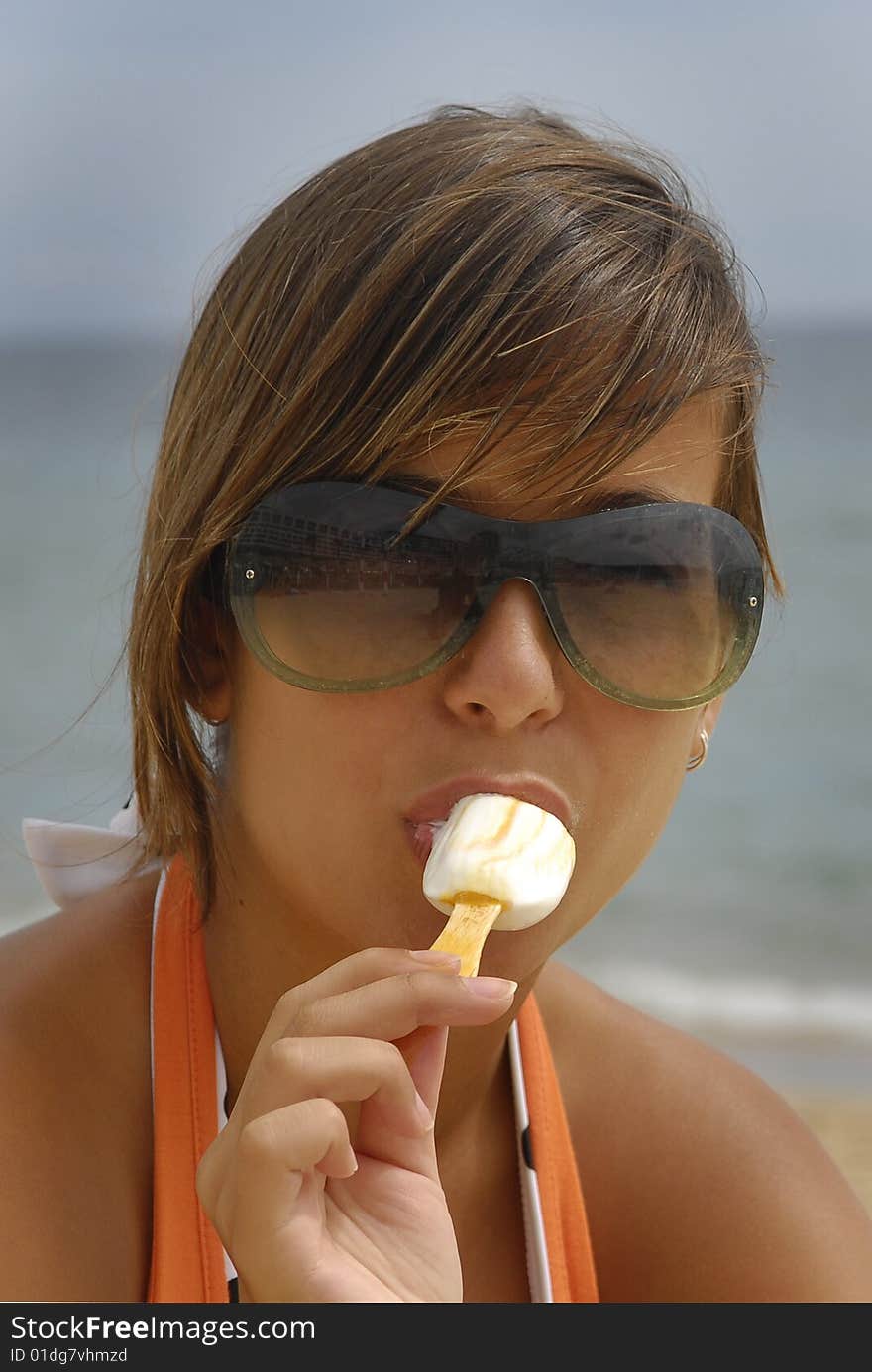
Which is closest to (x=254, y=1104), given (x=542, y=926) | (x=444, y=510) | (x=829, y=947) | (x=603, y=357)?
(x=542, y=926)

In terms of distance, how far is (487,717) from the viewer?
1624 mm

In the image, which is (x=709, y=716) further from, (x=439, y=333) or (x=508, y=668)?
(x=439, y=333)

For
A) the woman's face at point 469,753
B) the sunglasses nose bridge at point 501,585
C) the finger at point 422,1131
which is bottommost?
the finger at point 422,1131

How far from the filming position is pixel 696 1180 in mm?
2227

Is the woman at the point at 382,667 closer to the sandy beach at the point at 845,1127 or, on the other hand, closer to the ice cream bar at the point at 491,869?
the ice cream bar at the point at 491,869

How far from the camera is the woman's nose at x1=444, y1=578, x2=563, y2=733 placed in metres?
1.62

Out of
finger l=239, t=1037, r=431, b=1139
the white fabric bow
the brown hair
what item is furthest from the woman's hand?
the white fabric bow

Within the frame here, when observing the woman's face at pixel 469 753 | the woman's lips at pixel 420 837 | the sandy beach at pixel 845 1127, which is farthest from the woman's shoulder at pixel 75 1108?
the sandy beach at pixel 845 1127

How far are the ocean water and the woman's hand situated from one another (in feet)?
3.14

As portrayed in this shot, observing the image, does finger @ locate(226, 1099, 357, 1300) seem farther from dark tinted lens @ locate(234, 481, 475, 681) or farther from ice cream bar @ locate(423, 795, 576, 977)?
dark tinted lens @ locate(234, 481, 475, 681)

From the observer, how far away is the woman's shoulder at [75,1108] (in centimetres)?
173

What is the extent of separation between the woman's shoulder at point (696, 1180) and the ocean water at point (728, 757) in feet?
2.41

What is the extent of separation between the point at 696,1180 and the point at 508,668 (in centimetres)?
105

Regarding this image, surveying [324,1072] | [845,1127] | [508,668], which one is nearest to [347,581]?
[508,668]
